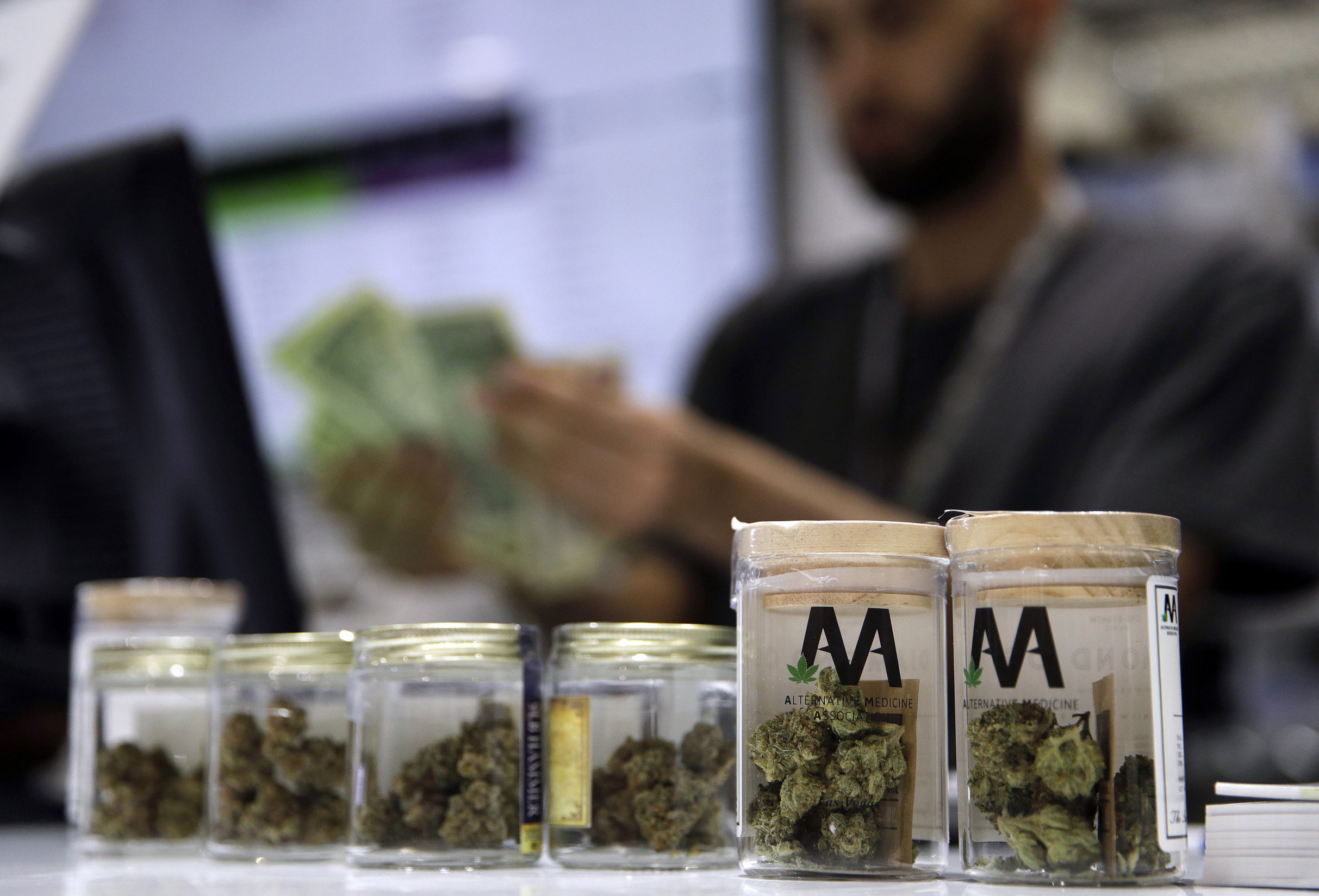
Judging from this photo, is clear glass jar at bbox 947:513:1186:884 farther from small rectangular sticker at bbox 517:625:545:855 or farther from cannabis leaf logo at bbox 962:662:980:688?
small rectangular sticker at bbox 517:625:545:855

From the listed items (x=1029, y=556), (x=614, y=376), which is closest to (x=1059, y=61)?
(x=614, y=376)

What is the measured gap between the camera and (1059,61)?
2918 millimetres

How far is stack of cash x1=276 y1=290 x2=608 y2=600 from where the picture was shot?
63.8 inches

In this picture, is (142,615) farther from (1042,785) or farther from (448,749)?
(1042,785)

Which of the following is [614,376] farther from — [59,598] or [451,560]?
[59,598]

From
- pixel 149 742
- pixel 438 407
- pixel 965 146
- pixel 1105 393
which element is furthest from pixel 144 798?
pixel 965 146

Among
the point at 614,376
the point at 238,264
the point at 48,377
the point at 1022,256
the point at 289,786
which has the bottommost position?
the point at 289,786

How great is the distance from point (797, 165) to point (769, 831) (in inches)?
71.4

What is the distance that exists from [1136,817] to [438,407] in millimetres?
1430

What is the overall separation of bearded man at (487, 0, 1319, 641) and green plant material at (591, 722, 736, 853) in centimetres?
97

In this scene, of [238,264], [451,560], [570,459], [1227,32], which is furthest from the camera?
[1227,32]

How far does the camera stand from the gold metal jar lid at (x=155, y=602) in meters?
0.80

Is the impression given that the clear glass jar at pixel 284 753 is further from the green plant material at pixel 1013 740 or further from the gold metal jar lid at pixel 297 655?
the green plant material at pixel 1013 740

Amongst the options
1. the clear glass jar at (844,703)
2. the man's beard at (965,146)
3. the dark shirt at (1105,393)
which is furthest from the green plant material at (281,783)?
the man's beard at (965,146)
